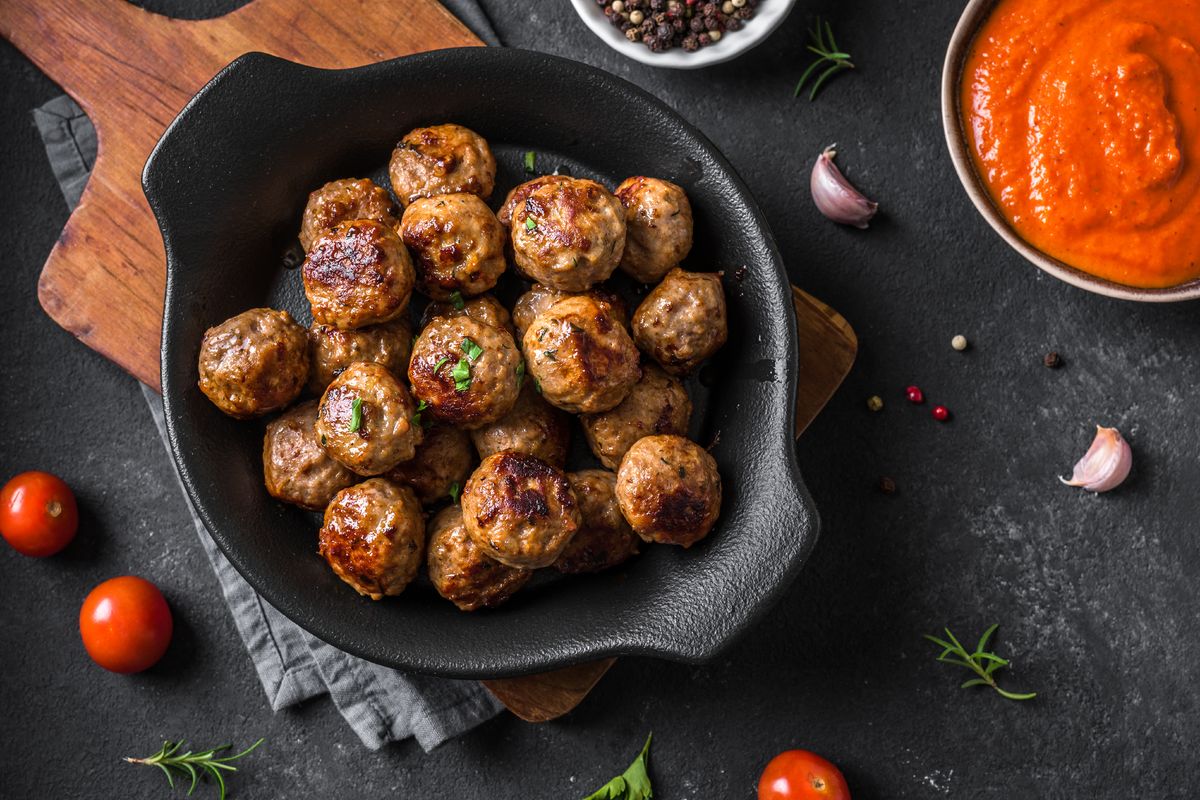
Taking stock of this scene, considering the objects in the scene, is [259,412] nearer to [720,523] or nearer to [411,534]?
[411,534]

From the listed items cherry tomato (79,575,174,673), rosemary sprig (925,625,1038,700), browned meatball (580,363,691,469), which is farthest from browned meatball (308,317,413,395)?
rosemary sprig (925,625,1038,700)

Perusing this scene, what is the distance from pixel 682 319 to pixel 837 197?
1122 mm

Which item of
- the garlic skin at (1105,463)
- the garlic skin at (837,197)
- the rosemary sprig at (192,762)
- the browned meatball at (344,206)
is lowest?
the rosemary sprig at (192,762)

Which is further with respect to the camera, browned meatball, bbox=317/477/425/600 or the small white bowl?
the small white bowl

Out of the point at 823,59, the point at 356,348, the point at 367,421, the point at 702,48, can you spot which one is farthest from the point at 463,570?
the point at 823,59

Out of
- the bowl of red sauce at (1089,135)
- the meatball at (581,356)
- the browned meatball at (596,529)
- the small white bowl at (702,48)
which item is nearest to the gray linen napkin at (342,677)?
the small white bowl at (702,48)

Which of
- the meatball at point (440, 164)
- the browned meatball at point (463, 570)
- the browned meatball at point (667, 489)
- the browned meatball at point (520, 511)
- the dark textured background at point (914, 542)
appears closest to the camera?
the browned meatball at point (520, 511)

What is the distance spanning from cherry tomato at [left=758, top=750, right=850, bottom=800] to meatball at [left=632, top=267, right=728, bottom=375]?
1.84m

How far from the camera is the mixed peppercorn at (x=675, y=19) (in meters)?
4.06

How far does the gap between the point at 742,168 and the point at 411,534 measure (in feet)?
7.26

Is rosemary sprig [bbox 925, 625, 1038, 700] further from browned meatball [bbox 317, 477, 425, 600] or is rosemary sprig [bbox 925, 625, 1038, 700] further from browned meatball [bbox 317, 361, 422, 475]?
browned meatball [bbox 317, 361, 422, 475]

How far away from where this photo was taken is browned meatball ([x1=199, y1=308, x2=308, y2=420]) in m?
3.42

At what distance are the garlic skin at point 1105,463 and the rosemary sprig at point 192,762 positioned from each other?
3.90 meters

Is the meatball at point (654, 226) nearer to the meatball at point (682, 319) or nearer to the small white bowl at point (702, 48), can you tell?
the meatball at point (682, 319)
